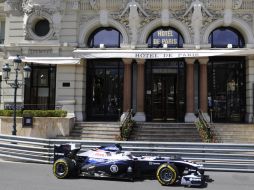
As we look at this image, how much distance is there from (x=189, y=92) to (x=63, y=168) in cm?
1232

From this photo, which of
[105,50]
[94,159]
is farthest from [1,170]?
[105,50]

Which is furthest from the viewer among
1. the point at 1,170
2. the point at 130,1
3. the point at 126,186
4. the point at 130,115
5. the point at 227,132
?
the point at 130,1

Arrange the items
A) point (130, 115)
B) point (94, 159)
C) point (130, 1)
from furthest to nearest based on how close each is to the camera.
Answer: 1. point (130, 1)
2. point (130, 115)
3. point (94, 159)

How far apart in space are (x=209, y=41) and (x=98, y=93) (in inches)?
304

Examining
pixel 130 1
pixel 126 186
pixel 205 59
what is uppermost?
pixel 130 1

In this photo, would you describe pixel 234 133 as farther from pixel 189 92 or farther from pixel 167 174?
pixel 167 174

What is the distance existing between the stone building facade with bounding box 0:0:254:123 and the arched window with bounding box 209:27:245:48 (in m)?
0.06

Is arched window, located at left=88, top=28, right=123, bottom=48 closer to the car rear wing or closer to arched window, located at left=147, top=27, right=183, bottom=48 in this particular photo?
arched window, located at left=147, top=27, right=183, bottom=48

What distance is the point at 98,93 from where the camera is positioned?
868 inches

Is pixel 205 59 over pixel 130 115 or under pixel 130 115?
over

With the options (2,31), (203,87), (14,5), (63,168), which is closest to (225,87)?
(203,87)

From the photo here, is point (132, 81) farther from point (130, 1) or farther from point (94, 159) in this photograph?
point (94, 159)

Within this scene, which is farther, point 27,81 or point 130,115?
point 27,81

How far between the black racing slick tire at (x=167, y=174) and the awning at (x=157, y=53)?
11204mm
